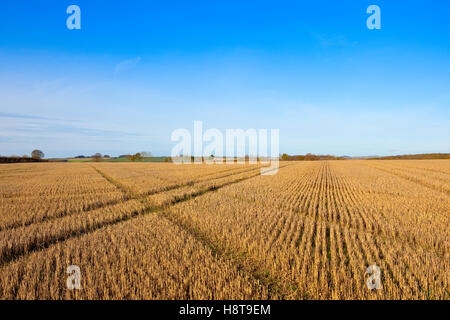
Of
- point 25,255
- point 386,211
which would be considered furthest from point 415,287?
point 25,255

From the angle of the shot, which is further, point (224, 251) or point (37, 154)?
point (37, 154)

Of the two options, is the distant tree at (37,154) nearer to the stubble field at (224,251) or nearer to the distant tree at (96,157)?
the distant tree at (96,157)

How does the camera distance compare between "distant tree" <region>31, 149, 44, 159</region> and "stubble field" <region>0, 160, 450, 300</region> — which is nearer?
"stubble field" <region>0, 160, 450, 300</region>

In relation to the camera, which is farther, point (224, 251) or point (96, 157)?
point (96, 157)

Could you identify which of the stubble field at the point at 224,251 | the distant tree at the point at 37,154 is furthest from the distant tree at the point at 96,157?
the stubble field at the point at 224,251

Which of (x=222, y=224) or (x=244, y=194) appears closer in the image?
(x=222, y=224)

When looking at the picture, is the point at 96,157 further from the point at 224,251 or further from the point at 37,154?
Result: the point at 224,251

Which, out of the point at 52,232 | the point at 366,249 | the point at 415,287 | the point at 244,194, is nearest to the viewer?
the point at 415,287

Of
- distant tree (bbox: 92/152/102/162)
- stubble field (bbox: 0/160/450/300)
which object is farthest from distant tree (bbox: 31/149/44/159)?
stubble field (bbox: 0/160/450/300)

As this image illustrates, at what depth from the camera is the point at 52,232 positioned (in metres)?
6.43

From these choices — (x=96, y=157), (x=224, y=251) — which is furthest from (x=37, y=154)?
(x=224, y=251)

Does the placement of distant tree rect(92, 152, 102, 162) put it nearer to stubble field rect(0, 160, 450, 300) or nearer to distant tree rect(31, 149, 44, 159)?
distant tree rect(31, 149, 44, 159)
